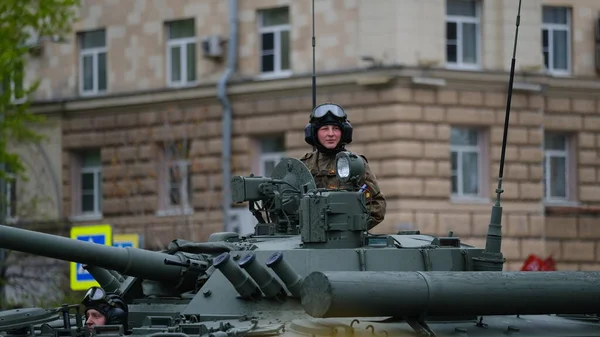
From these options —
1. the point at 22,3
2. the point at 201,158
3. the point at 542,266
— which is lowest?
the point at 542,266

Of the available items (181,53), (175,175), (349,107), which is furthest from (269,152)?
(181,53)

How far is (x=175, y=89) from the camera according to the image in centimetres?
3450

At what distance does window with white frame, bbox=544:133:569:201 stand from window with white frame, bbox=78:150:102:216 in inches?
385

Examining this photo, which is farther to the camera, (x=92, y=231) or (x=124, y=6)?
(x=124, y=6)

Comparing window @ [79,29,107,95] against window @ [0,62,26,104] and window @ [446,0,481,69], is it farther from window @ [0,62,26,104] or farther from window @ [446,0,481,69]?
window @ [446,0,481,69]

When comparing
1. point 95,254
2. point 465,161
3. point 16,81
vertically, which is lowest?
point 95,254

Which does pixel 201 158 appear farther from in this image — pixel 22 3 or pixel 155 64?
pixel 22 3

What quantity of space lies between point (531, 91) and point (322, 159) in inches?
689

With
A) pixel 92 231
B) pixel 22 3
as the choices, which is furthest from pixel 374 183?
→ pixel 22 3

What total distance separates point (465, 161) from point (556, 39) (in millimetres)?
3430

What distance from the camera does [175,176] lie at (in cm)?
3462

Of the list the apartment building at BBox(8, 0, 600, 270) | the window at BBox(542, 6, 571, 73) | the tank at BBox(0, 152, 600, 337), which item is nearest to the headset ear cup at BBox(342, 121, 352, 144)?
the tank at BBox(0, 152, 600, 337)

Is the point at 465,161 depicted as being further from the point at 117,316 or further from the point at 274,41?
the point at 117,316

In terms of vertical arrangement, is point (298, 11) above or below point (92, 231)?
above
